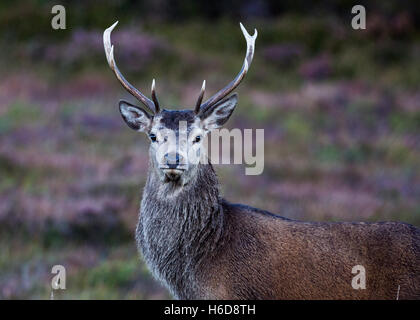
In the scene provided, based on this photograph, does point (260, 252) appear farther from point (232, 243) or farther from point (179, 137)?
point (179, 137)

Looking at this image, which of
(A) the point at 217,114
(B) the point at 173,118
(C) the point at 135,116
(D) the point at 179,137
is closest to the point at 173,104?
(C) the point at 135,116

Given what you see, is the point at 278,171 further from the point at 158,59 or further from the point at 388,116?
the point at 158,59

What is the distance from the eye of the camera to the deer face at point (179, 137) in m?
5.38

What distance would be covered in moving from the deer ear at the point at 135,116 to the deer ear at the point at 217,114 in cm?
→ 48

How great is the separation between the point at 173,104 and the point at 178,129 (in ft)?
37.8

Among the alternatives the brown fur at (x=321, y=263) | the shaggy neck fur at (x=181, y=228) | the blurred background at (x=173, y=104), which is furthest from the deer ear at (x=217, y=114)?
the blurred background at (x=173, y=104)

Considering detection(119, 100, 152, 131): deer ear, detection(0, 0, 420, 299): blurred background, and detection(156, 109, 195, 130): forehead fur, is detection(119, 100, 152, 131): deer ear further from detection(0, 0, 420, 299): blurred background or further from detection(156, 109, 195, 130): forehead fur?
detection(0, 0, 420, 299): blurred background

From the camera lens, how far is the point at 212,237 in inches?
218

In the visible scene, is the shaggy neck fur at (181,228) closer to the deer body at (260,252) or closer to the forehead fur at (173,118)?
the deer body at (260,252)

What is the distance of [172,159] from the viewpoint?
529 cm

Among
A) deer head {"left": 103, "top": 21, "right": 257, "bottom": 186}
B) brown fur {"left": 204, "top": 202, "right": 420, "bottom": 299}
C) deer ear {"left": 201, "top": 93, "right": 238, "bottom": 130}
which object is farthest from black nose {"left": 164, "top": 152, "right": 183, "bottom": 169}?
brown fur {"left": 204, "top": 202, "right": 420, "bottom": 299}

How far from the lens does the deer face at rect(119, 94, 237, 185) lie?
5.38m

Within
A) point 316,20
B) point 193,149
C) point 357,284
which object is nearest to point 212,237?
point 193,149

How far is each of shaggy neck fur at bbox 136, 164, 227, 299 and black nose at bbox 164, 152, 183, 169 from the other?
0.37 meters
